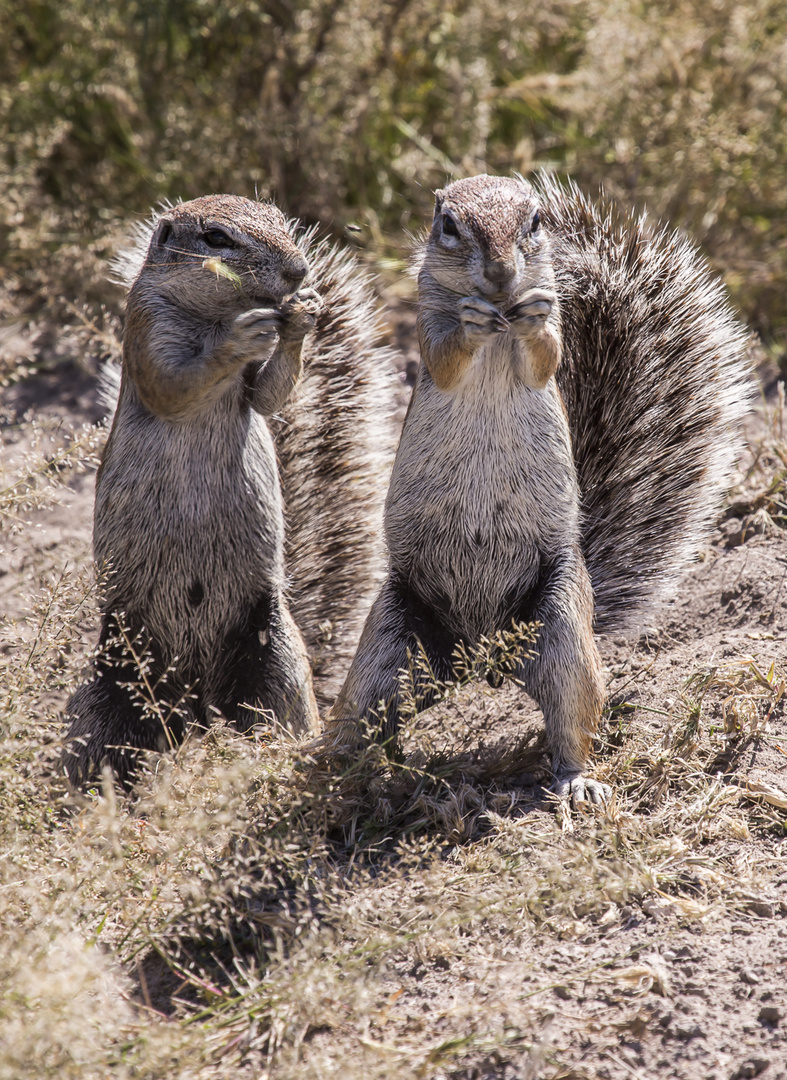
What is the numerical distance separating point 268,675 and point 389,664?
52 centimetres

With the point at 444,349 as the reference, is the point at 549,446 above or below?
below

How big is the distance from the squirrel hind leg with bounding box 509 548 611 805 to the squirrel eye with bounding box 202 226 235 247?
60.8 inches

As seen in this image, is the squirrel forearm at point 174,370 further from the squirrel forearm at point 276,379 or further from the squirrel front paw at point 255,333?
the squirrel forearm at point 276,379

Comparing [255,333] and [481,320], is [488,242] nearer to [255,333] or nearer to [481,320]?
[481,320]

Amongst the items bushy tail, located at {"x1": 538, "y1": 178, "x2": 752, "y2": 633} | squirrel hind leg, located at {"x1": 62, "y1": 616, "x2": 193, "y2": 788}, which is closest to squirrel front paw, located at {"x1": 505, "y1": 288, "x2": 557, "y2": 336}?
bushy tail, located at {"x1": 538, "y1": 178, "x2": 752, "y2": 633}

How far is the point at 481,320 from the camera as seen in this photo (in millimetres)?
3109

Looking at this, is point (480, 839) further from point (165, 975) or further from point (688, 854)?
point (165, 975)

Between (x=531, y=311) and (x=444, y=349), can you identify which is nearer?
(x=531, y=311)

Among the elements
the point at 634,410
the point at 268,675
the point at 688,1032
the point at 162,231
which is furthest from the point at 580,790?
the point at 162,231

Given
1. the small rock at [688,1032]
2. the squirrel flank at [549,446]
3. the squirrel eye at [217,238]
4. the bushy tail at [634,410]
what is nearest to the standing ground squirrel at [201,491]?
the squirrel eye at [217,238]

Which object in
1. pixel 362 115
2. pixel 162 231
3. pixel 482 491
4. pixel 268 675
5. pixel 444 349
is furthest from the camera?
pixel 362 115

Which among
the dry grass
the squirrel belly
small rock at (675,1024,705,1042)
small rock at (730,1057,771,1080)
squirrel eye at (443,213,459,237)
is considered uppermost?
squirrel eye at (443,213,459,237)

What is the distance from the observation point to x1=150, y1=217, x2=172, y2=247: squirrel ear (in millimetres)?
3633

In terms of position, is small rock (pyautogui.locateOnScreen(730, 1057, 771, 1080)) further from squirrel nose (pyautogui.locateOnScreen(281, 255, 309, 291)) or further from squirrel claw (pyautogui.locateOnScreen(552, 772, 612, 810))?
squirrel nose (pyautogui.locateOnScreen(281, 255, 309, 291))
